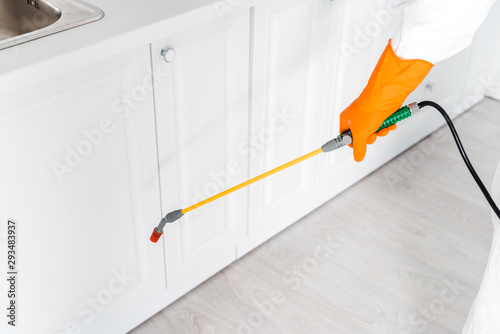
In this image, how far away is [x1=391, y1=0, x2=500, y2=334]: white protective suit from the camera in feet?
3.53

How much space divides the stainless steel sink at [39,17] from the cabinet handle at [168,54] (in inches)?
6.1

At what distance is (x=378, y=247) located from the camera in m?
2.00

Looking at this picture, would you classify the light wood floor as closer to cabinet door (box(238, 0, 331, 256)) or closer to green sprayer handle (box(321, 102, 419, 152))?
cabinet door (box(238, 0, 331, 256))

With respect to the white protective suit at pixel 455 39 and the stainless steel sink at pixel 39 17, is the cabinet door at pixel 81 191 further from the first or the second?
the white protective suit at pixel 455 39

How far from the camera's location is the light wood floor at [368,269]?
1.73m

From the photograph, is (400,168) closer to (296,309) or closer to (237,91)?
(296,309)

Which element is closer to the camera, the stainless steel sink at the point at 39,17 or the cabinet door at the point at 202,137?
the stainless steel sink at the point at 39,17

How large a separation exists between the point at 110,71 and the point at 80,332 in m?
0.67

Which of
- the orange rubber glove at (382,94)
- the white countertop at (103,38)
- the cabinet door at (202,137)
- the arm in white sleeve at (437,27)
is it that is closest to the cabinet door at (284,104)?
the cabinet door at (202,137)

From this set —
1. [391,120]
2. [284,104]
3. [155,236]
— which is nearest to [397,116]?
[391,120]

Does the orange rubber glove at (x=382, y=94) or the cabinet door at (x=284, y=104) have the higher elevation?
the orange rubber glove at (x=382, y=94)

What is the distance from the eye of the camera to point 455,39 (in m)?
1.13

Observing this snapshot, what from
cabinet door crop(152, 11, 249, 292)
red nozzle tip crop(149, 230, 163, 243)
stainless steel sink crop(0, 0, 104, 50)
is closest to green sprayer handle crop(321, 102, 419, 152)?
cabinet door crop(152, 11, 249, 292)

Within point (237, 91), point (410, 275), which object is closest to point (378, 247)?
point (410, 275)
